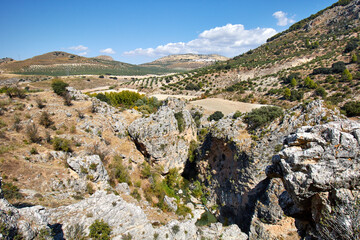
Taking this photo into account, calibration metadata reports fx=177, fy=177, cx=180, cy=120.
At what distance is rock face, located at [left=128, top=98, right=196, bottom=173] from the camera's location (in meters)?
20.1

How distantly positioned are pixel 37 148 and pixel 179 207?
12941 millimetres

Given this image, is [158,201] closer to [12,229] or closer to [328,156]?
[12,229]

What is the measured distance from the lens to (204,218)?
1673 cm

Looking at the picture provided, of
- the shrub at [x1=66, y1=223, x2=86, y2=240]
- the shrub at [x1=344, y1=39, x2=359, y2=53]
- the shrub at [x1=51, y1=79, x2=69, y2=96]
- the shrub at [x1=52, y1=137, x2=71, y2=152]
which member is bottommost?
the shrub at [x1=66, y1=223, x2=86, y2=240]

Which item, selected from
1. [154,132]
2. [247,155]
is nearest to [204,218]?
[247,155]

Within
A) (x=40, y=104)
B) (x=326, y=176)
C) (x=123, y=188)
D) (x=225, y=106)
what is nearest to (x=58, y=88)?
(x=40, y=104)

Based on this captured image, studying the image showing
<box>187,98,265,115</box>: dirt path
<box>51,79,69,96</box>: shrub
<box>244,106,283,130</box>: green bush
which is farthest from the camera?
<box>187,98,265,115</box>: dirt path

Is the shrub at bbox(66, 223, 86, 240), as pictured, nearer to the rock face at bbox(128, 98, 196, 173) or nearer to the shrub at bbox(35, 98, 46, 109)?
the rock face at bbox(128, 98, 196, 173)

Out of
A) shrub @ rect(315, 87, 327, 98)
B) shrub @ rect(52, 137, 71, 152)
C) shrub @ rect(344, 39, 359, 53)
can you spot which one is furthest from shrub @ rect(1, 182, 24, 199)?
A: shrub @ rect(344, 39, 359, 53)

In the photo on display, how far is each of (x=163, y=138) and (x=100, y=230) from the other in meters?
11.8

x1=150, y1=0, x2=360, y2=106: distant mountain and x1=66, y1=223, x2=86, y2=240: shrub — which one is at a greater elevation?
x1=150, y1=0, x2=360, y2=106: distant mountain

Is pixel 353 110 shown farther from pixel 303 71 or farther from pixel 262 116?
pixel 303 71

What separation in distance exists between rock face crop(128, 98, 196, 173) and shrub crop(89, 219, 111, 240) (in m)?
10.2

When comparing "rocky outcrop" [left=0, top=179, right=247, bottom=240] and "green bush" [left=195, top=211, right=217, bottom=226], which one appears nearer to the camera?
"rocky outcrop" [left=0, top=179, right=247, bottom=240]
